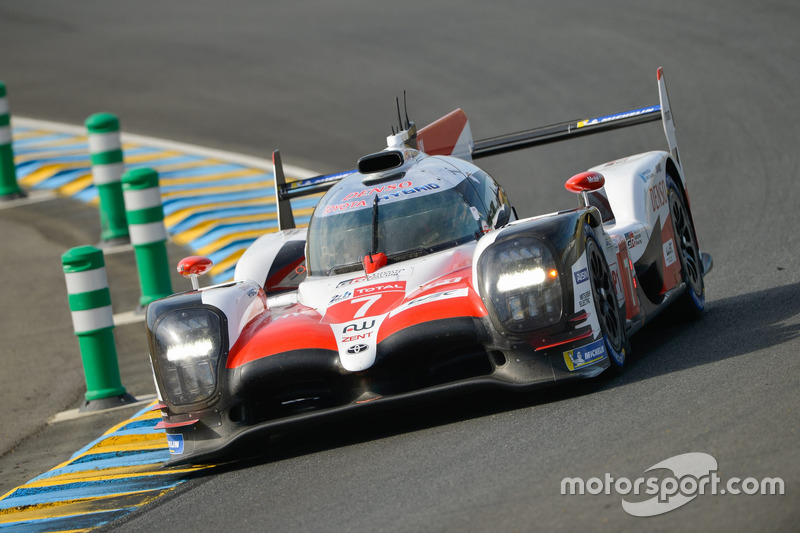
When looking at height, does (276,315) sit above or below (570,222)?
below

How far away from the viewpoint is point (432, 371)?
19.8 feet

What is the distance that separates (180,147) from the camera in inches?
617

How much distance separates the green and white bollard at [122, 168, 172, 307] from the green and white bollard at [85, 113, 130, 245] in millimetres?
1705

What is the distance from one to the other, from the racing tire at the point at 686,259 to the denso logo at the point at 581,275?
5.67 feet

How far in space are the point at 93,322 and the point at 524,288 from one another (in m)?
3.43

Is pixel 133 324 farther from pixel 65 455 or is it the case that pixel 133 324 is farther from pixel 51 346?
pixel 65 455

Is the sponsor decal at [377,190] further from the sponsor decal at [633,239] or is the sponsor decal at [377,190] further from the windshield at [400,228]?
the sponsor decal at [633,239]

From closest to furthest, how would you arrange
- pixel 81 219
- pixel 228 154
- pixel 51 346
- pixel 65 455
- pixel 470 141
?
1. pixel 65 455
2. pixel 470 141
3. pixel 51 346
4. pixel 81 219
5. pixel 228 154

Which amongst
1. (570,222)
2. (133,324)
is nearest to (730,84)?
(133,324)

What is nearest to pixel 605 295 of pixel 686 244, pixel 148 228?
pixel 686 244

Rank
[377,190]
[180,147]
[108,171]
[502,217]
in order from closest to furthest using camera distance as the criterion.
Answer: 1. [377,190]
2. [502,217]
3. [108,171]
4. [180,147]

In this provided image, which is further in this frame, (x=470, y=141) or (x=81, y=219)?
(x=81, y=219)

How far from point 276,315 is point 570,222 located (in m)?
1.67

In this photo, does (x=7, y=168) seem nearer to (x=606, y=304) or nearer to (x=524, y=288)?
(x=606, y=304)
